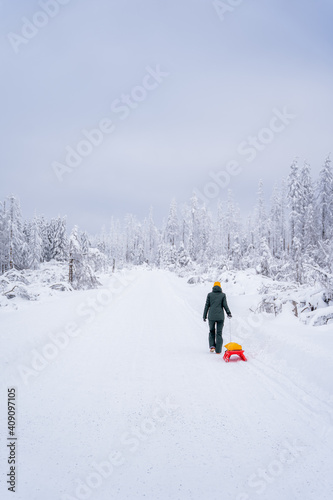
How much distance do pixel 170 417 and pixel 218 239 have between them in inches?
3381

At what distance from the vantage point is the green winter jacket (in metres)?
7.36

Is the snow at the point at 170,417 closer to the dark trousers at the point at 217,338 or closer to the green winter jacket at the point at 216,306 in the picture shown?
the dark trousers at the point at 217,338

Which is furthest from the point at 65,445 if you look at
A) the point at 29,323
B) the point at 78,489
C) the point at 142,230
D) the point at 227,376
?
the point at 142,230

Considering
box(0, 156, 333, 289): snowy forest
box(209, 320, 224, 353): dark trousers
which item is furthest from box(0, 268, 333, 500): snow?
box(0, 156, 333, 289): snowy forest

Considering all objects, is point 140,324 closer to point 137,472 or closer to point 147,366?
point 147,366

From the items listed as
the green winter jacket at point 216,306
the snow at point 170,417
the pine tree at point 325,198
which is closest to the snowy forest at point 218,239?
the pine tree at point 325,198

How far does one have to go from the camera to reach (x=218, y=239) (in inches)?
3462

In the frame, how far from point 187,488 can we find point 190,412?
1.44 metres

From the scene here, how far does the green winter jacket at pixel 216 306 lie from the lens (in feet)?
24.1

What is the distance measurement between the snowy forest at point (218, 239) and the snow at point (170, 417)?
12.4 ft

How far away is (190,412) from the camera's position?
3.95 meters

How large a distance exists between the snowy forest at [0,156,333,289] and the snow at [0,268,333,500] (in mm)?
3791

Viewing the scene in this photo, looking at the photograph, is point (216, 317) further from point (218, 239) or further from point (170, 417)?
point (218, 239)

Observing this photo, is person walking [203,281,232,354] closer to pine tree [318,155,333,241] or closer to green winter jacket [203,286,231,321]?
green winter jacket [203,286,231,321]
